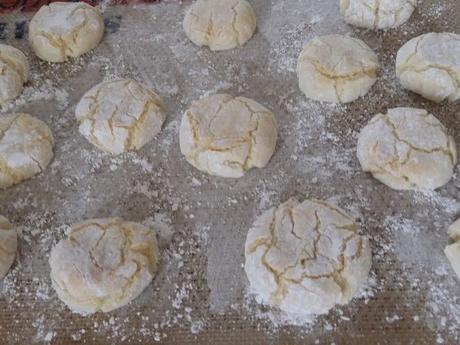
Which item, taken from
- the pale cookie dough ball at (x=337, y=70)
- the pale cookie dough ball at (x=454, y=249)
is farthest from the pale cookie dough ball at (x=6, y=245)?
the pale cookie dough ball at (x=454, y=249)

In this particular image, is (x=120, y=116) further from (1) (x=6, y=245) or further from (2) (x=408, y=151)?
(2) (x=408, y=151)

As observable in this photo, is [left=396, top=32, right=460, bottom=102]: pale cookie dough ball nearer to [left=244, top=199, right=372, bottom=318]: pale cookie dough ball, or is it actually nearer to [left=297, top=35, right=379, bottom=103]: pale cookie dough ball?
[left=297, top=35, right=379, bottom=103]: pale cookie dough ball

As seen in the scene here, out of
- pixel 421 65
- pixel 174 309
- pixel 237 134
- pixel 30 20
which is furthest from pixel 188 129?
pixel 30 20

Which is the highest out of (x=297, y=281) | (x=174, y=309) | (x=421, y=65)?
(x=421, y=65)

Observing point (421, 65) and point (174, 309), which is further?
point (421, 65)

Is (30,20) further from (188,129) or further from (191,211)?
(191,211)

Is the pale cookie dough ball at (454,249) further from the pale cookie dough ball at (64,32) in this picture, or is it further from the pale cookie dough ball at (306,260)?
the pale cookie dough ball at (64,32)

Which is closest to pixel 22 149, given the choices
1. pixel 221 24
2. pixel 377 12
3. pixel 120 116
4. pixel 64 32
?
pixel 120 116
